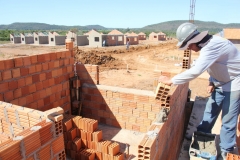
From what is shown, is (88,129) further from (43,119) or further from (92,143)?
(43,119)

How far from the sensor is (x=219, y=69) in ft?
9.74

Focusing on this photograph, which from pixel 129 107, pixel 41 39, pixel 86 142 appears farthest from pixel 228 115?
pixel 41 39

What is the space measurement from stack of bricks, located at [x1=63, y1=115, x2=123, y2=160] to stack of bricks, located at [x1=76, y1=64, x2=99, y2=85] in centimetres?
134

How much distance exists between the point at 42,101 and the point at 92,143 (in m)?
1.56

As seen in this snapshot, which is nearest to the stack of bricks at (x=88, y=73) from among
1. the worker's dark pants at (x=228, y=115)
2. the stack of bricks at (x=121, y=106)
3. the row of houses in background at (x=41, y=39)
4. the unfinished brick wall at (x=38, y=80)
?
the stack of bricks at (x=121, y=106)

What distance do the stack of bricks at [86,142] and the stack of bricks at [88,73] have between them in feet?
4.39

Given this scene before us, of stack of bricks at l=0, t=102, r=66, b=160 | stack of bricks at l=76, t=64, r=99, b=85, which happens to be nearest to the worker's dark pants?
stack of bricks at l=0, t=102, r=66, b=160

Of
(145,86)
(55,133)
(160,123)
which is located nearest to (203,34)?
(160,123)

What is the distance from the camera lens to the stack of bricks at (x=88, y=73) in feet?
18.8

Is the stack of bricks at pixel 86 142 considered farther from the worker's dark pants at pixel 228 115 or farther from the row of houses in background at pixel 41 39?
the row of houses in background at pixel 41 39

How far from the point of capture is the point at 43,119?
9.21 feet

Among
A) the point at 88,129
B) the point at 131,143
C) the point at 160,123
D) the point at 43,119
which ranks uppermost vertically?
the point at 43,119

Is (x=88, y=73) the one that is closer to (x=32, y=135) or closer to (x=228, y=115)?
(x=32, y=135)

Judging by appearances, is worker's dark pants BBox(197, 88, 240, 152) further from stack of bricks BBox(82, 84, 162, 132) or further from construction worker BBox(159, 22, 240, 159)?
stack of bricks BBox(82, 84, 162, 132)
